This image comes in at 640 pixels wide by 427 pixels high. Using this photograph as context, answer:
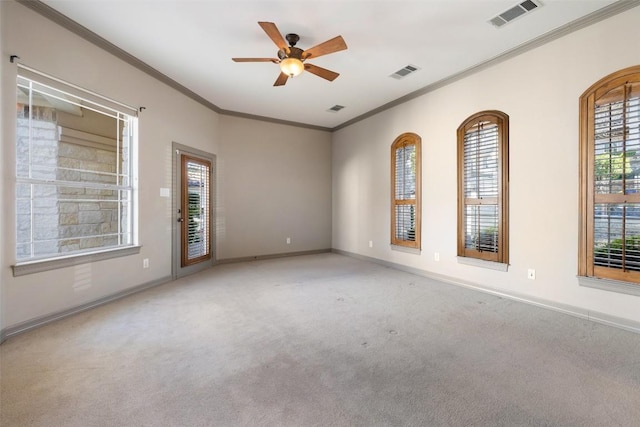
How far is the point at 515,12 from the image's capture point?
112 inches

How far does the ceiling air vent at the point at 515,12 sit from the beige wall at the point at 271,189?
14.4ft

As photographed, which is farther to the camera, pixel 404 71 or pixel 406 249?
pixel 406 249

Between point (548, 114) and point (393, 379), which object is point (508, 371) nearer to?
point (393, 379)

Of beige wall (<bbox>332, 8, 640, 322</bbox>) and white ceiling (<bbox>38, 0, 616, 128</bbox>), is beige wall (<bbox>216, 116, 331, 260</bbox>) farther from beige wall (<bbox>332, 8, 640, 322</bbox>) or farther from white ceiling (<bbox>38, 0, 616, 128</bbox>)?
beige wall (<bbox>332, 8, 640, 322</bbox>)

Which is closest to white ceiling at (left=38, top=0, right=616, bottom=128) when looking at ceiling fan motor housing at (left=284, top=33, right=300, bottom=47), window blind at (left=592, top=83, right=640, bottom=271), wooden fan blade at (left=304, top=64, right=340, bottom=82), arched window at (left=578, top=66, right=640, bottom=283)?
ceiling fan motor housing at (left=284, top=33, right=300, bottom=47)

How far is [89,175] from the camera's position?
3.61m

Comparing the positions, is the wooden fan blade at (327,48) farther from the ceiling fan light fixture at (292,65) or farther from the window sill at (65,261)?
the window sill at (65,261)

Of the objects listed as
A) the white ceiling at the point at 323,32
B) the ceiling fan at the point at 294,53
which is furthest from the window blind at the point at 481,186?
the ceiling fan at the point at 294,53

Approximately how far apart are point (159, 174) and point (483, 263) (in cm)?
477

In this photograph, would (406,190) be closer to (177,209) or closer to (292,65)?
(292,65)

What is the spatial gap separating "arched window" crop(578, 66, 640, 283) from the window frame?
530 centimetres

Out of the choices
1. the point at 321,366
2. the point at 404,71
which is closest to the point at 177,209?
the point at 321,366

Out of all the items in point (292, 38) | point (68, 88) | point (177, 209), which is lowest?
point (177, 209)

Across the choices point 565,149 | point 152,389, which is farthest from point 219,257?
point 565,149
